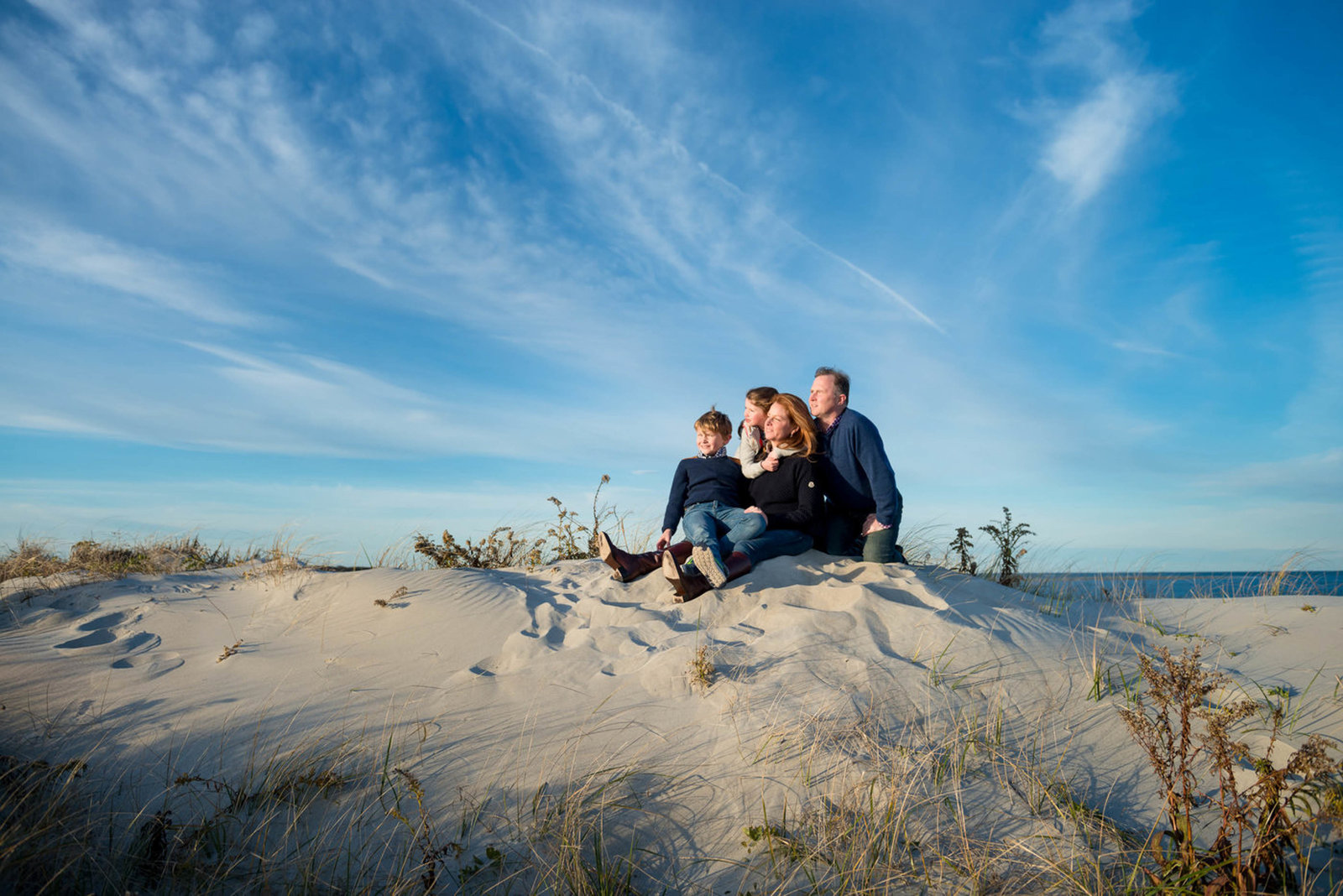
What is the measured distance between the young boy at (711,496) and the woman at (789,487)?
158 millimetres

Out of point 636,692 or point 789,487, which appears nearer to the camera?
point 636,692

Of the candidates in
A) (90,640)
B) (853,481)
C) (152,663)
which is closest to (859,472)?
(853,481)

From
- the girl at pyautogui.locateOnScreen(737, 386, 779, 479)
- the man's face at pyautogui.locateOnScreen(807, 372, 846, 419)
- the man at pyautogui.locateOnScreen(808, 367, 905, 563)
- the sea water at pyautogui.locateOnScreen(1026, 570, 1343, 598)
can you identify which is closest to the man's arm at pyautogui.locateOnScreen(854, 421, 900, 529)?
the man at pyautogui.locateOnScreen(808, 367, 905, 563)

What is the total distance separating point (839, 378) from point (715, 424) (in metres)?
1.41

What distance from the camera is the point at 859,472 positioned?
7070 millimetres

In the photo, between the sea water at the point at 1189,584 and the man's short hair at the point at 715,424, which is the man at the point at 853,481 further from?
the sea water at the point at 1189,584

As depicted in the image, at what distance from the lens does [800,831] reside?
3.02m

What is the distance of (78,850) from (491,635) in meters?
2.60

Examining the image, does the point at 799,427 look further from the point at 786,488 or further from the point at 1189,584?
the point at 1189,584

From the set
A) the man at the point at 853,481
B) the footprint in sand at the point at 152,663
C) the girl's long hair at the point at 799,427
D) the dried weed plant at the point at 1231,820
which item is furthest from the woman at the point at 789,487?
the footprint in sand at the point at 152,663

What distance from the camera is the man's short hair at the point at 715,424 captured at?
7340 mm

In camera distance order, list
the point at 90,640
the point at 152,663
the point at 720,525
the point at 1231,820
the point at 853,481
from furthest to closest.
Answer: the point at 853,481 < the point at 720,525 < the point at 90,640 < the point at 152,663 < the point at 1231,820

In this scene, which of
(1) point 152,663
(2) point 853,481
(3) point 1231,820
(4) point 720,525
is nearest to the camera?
(3) point 1231,820

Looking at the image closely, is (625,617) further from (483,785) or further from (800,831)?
(800,831)
